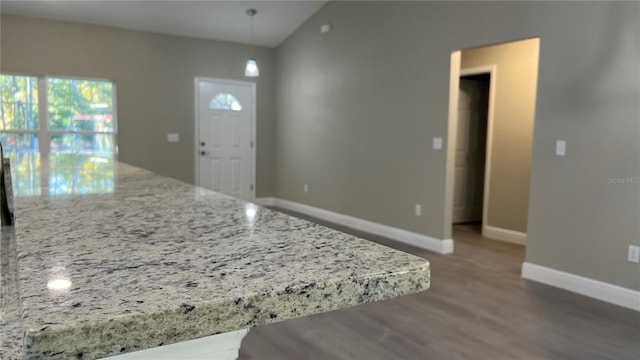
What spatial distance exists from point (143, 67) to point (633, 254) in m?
5.66

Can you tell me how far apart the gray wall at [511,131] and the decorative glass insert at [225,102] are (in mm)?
3406

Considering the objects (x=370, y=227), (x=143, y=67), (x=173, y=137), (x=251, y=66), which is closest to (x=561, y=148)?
(x=370, y=227)

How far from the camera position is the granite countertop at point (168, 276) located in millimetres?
407

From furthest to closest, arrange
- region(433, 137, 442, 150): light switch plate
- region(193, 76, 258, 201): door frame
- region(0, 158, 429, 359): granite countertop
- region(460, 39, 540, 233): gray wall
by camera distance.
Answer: region(193, 76, 258, 201): door frame, region(460, 39, 540, 233): gray wall, region(433, 137, 442, 150): light switch plate, region(0, 158, 429, 359): granite countertop

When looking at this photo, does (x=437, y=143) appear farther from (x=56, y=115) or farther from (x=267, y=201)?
(x=56, y=115)

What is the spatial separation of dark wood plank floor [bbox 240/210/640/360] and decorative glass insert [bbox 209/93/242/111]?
4.29 metres

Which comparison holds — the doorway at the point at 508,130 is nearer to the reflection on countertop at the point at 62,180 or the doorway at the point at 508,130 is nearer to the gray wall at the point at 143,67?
the gray wall at the point at 143,67

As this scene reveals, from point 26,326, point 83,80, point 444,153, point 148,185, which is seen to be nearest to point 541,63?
point 444,153

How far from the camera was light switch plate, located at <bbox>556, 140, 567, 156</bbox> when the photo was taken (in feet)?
11.1

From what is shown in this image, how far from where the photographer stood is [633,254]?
3.03 m

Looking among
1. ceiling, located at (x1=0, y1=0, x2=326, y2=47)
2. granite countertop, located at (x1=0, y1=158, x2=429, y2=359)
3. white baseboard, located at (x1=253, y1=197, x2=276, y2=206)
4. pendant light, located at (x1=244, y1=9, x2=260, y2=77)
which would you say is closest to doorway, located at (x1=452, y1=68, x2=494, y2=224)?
ceiling, located at (x1=0, y1=0, x2=326, y2=47)

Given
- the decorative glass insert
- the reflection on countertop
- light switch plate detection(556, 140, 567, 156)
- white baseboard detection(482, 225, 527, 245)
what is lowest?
white baseboard detection(482, 225, 527, 245)

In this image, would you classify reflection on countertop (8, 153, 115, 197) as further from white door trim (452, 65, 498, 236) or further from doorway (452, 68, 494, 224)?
doorway (452, 68, 494, 224)

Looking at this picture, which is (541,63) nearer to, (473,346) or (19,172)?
(473,346)
